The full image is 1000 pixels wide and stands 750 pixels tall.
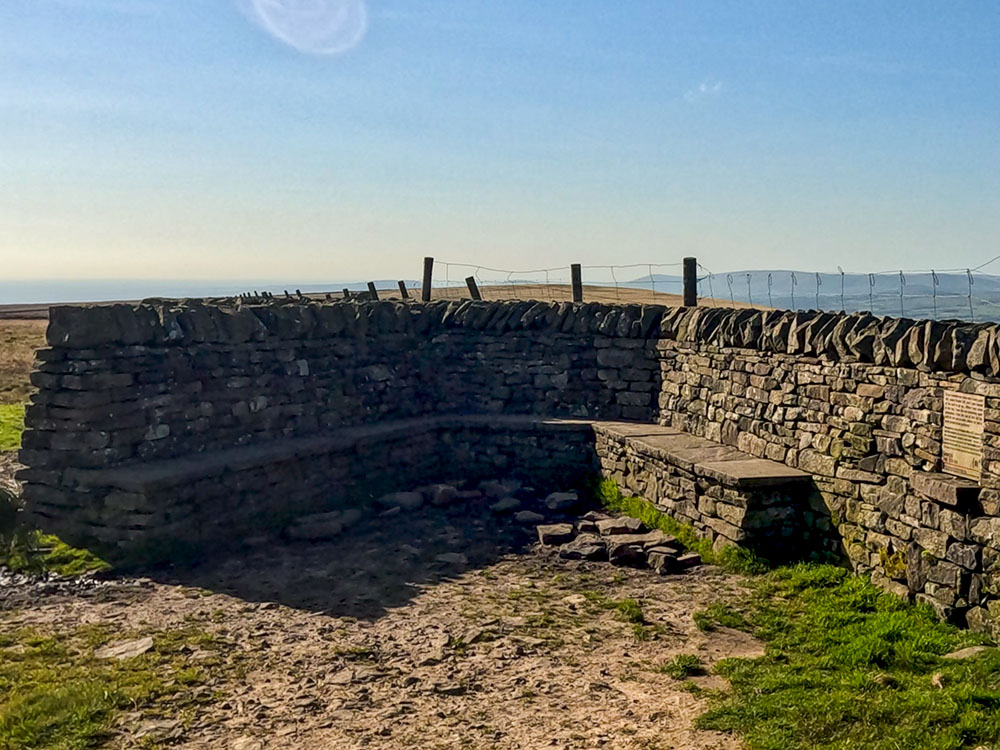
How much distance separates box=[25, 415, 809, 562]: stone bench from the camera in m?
9.78

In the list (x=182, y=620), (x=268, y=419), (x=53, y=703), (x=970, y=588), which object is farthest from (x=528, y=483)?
(x=53, y=703)

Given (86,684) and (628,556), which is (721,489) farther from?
(86,684)

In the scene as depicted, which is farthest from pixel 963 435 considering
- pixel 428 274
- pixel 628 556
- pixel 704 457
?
pixel 428 274

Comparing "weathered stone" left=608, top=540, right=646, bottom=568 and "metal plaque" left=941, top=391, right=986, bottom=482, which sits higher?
"metal plaque" left=941, top=391, right=986, bottom=482

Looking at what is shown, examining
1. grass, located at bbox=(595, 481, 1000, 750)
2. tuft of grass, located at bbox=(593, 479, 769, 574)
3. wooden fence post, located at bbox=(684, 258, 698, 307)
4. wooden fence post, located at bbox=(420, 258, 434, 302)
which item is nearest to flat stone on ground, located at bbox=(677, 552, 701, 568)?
tuft of grass, located at bbox=(593, 479, 769, 574)

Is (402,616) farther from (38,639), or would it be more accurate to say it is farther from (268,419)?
(268,419)

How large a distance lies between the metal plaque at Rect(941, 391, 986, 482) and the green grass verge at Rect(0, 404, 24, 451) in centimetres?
1361

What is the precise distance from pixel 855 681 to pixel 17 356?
27.4 meters

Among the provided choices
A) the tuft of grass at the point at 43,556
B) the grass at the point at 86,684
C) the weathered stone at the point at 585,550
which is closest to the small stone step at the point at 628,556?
the weathered stone at the point at 585,550

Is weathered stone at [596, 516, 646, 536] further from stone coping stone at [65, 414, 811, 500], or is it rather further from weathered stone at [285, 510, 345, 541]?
weathered stone at [285, 510, 345, 541]

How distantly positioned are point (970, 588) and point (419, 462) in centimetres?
806

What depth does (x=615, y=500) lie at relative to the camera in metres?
12.1

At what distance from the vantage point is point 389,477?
516 inches

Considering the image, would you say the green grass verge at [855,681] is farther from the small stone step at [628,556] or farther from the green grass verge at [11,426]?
the green grass verge at [11,426]
